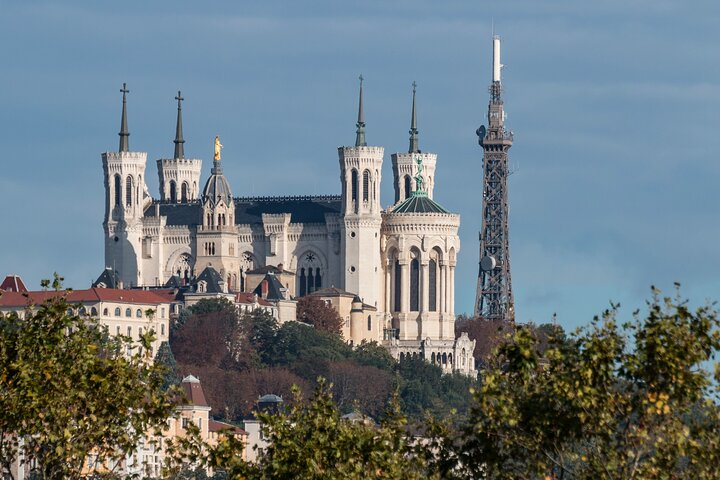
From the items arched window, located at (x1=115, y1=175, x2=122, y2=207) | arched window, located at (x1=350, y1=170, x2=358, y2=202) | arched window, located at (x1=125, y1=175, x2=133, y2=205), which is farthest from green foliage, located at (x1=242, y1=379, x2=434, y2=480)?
arched window, located at (x1=115, y1=175, x2=122, y2=207)

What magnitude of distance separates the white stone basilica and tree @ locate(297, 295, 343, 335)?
3.82 ft

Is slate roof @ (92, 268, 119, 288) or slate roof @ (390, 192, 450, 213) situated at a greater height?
slate roof @ (390, 192, 450, 213)

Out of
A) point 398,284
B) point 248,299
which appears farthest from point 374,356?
point 248,299

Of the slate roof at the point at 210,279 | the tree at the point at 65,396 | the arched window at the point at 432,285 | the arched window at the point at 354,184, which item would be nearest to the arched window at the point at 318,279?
the arched window at the point at 354,184

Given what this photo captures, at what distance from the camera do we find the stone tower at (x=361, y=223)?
19200 centimetres

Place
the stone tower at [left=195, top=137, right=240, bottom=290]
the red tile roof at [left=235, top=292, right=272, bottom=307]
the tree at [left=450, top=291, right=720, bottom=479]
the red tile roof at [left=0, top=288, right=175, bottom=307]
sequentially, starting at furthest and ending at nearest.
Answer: the stone tower at [left=195, top=137, right=240, bottom=290] < the red tile roof at [left=235, top=292, right=272, bottom=307] < the red tile roof at [left=0, top=288, right=175, bottom=307] < the tree at [left=450, top=291, right=720, bottom=479]

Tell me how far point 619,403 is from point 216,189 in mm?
150112

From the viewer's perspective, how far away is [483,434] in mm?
50812

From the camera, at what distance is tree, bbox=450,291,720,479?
156 feet

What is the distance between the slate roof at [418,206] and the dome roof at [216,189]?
41.1 feet

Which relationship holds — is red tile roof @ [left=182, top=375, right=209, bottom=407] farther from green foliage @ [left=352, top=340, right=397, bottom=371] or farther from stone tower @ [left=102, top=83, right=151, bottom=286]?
stone tower @ [left=102, top=83, right=151, bottom=286]

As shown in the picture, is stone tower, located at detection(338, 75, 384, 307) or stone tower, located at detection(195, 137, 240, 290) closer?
stone tower, located at detection(338, 75, 384, 307)

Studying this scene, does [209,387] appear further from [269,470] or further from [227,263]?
[269,470]

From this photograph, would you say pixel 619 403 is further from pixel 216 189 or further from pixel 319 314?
pixel 216 189
